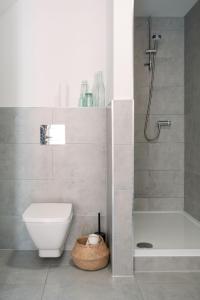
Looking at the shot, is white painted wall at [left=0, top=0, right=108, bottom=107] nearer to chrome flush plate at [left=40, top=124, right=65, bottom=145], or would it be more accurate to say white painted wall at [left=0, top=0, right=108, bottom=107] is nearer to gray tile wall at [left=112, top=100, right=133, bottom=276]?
chrome flush plate at [left=40, top=124, right=65, bottom=145]

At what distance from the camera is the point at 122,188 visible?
210 cm

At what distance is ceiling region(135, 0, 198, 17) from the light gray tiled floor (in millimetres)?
2534

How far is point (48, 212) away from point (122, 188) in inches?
23.1

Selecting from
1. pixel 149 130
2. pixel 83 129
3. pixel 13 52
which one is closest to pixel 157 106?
pixel 149 130

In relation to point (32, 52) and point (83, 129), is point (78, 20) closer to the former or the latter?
point (32, 52)

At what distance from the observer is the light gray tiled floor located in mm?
1853

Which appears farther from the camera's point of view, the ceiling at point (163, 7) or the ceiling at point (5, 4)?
the ceiling at point (163, 7)

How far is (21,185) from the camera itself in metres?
2.60

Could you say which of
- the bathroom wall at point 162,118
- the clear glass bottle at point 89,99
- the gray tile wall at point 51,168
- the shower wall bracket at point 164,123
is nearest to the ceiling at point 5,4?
the gray tile wall at point 51,168

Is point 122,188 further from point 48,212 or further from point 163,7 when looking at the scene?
point 163,7

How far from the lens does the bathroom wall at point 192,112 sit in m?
2.99

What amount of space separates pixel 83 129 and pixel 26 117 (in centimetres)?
50

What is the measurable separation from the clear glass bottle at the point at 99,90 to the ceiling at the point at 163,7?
1.00m

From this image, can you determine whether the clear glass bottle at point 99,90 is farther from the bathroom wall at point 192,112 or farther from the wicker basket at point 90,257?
the wicker basket at point 90,257
